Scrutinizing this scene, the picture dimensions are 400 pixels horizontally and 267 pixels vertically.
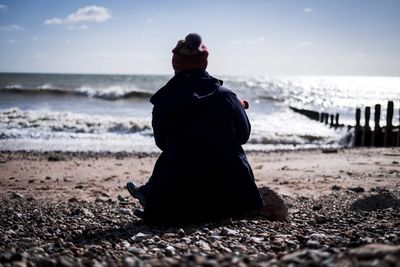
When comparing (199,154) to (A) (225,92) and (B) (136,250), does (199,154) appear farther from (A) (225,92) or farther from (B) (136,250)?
(B) (136,250)

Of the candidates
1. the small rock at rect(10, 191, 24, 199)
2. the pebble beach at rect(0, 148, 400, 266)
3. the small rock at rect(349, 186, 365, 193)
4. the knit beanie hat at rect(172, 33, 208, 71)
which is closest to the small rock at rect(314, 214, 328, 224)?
the pebble beach at rect(0, 148, 400, 266)

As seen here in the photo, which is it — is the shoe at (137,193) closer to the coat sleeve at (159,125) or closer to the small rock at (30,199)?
the coat sleeve at (159,125)

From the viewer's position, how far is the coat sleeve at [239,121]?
4012 mm

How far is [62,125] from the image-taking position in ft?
62.8

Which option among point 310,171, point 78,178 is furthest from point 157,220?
point 310,171

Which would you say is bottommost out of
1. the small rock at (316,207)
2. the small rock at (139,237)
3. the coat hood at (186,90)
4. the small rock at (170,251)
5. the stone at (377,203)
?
the small rock at (316,207)

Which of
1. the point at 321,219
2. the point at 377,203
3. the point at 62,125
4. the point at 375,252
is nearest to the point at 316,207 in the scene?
the point at 377,203

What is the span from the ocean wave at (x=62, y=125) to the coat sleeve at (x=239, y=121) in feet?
46.7

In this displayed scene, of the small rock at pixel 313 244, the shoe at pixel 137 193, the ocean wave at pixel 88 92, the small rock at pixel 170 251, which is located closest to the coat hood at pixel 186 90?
the shoe at pixel 137 193

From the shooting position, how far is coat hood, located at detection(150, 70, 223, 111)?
386 cm

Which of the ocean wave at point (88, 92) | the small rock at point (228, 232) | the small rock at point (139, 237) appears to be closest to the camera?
the small rock at point (139, 237)

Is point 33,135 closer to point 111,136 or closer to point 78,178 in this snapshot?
point 111,136

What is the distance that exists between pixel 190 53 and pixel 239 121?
29.7 inches

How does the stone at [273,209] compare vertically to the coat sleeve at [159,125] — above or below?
below
